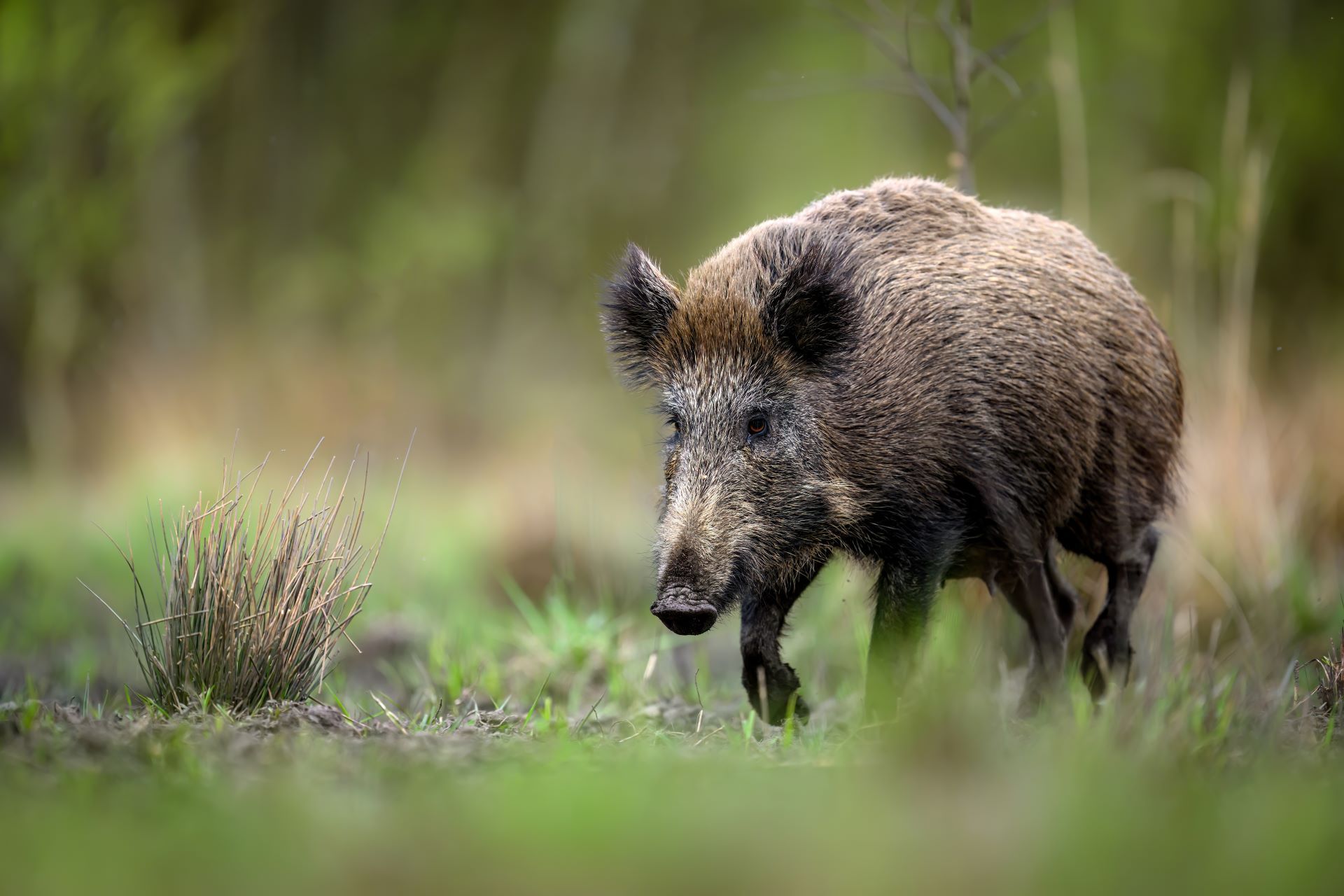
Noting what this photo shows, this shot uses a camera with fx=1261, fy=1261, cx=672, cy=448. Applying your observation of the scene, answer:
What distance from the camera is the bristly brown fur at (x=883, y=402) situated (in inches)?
163

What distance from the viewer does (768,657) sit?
4125 mm

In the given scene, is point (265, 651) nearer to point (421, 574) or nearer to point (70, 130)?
point (421, 574)

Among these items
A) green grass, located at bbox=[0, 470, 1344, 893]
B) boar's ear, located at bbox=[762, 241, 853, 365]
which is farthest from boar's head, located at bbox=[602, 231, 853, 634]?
green grass, located at bbox=[0, 470, 1344, 893]

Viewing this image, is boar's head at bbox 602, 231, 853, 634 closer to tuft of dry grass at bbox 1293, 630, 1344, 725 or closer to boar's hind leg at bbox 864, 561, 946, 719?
boar's hind leg at bbox 864, 561, 946, 719

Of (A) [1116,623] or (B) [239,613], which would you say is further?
(A) [1116,623]

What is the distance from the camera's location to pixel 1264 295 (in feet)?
39.9

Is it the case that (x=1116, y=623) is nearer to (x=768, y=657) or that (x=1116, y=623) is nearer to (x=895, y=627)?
(x=895, y=627)

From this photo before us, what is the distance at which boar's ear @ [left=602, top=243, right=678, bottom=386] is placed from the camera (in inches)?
179

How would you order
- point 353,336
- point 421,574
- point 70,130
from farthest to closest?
point 353,336, point 70,130, point 421,574

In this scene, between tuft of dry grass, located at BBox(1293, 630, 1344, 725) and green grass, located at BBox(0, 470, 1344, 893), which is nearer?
green grass, located at BBox(0, 470, 1344, 893)

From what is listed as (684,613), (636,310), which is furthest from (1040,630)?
(636,310)

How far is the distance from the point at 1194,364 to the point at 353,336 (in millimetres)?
10731

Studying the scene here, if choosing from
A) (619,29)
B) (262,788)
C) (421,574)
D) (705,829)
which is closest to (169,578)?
(262,788)

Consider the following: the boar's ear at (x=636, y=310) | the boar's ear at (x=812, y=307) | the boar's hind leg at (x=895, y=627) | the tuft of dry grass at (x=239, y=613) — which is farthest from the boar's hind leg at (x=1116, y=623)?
the tuft of dry grass at (x=239, y=613)
